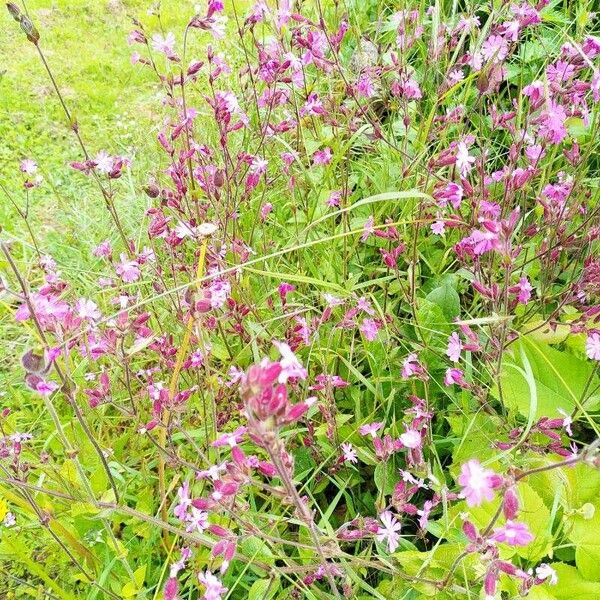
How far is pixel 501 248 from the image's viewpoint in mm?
1092

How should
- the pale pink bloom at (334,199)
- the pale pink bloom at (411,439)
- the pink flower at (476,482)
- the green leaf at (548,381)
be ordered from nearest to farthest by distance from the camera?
the pink flower at (476,482), the pale pink bloom at (411,439), the green leaf at (548,381), the pale pink bloom at (334,199)

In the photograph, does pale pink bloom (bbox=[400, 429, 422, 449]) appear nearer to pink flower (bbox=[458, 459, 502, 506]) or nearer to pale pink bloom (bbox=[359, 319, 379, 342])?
pale pink bloom (bbox=[359, 319, 379, 342])

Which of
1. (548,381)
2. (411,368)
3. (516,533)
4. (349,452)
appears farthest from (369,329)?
(516,533)

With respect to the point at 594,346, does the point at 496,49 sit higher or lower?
higher

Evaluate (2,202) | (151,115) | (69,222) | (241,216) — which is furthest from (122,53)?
(241,216)

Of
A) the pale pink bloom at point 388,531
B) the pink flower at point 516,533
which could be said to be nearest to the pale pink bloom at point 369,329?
the pale pink bloom at point 388,531

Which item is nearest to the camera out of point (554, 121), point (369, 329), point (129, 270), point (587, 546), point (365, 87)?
point (587, 546)

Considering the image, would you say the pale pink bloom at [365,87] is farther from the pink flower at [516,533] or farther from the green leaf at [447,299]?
the pink flower at [516,533]

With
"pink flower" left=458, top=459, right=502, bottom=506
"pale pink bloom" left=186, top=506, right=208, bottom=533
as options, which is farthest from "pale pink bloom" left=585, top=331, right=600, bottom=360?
"pale pink bloom" left=186, top=506, right=208, bottom=533

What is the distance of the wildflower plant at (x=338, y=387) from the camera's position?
119 centimetres

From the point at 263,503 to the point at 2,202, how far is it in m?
2.40

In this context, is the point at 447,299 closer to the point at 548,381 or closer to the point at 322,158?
the point at 548,381

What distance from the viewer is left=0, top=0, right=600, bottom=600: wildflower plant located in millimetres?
1189

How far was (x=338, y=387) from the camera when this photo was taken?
1737 mm
